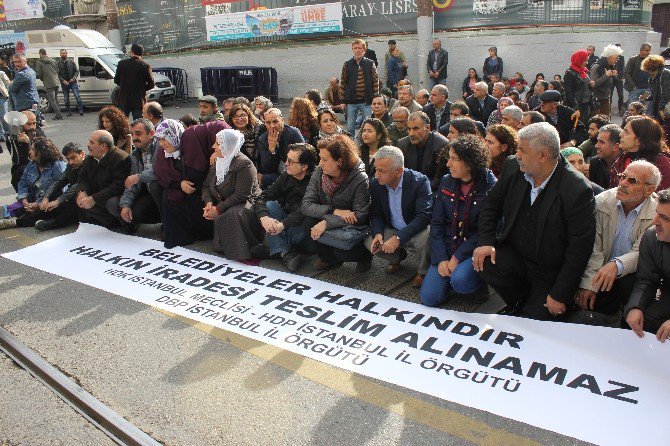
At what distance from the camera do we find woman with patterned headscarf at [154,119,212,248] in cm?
666

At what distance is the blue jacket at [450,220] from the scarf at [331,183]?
105cm

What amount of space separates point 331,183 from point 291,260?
89 centimetres

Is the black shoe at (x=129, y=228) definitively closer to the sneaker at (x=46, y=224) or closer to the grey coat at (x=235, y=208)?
the sneaker at (x=46, y=224)

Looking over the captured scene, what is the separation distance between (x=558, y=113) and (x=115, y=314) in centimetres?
597

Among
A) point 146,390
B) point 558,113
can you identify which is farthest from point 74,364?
point 558,113

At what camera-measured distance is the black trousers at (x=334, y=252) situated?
575 centimetres

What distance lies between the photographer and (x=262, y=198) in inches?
255

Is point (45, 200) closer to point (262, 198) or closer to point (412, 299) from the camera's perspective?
point (262, 198)

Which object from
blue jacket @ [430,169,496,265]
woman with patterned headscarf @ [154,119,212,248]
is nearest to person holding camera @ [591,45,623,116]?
blue jacket @ [430,169,496,265]

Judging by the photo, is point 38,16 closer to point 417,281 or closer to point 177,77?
point 177,77

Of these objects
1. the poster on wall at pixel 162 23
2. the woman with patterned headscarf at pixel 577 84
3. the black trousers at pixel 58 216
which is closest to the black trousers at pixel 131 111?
the black trousers at pixel 58 216

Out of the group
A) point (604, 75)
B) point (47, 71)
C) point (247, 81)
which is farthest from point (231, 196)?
point (247, 81)

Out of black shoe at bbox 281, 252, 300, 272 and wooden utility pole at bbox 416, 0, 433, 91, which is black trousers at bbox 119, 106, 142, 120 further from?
wooden utility pole at bbox 416, 0, 433, 91

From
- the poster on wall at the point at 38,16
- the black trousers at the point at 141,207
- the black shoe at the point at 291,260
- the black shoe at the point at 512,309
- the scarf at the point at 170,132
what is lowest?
the black shoe at the point at 512,309
